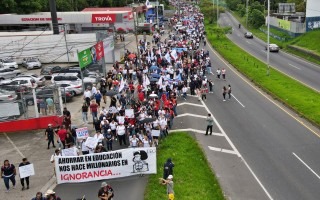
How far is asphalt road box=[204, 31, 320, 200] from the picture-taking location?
18.4 meters

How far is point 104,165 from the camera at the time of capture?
61.4 feet

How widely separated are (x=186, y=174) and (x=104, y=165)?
3633 millimetres

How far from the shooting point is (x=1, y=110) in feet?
87.5

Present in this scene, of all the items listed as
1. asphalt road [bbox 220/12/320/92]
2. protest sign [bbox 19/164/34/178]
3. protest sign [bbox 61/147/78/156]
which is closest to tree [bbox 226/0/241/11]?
asphalt road [bbox 220/12/320/92]

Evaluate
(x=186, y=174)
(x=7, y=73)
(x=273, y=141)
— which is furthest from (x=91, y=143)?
(x=7, y=73)

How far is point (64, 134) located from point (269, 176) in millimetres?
10315

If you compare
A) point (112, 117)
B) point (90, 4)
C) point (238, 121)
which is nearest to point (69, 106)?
point (112, 117)

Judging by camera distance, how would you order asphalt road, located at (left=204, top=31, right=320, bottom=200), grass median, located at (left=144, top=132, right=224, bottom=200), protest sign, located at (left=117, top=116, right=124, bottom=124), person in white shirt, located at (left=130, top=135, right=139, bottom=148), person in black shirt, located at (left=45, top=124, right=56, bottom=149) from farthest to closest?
protest sign, located at (left=117, top=116, right=124, bottom=124) < person in black shirt, located at (left=45, top=124, right=56, bottom=149) < person in white shirt, located at (left=130, top=135, right=139, bottom=148) < asphalt road, located at (left=204, top=31, right=320, bottom=200) < grass median, located at (left=144, top=132, right=224, bottom=200)

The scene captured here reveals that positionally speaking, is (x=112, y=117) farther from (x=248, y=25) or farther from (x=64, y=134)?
(x=248, y=25)

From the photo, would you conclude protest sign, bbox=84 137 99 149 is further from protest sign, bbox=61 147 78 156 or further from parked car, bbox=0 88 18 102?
parked car, bbox=0 88 18 102

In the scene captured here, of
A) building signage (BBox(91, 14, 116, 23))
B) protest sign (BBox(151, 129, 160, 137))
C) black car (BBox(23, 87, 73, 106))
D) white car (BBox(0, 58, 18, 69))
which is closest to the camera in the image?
protest sign (BBox(151, 129, 160, 137))

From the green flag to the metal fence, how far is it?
645 cm

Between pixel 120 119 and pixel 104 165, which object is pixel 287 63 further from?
pixel 104 165

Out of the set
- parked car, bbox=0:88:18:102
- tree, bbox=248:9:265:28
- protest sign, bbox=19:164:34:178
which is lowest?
protest sign, bbox=19:164:34:178
